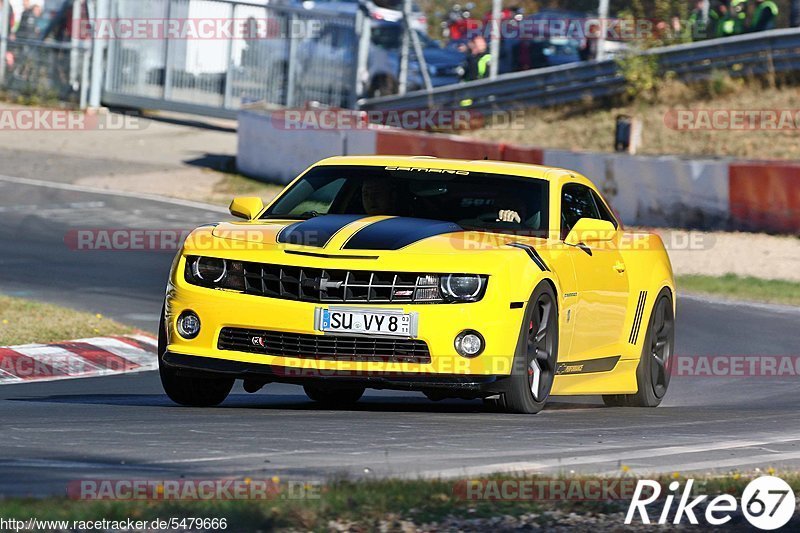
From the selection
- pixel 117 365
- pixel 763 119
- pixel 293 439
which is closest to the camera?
Answer: pixel 293 439

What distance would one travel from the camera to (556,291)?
803cm

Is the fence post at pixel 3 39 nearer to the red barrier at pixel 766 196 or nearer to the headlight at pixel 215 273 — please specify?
the red barrier at pixel 766 196

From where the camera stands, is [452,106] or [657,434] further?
[452,106]

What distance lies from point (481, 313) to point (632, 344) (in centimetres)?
209

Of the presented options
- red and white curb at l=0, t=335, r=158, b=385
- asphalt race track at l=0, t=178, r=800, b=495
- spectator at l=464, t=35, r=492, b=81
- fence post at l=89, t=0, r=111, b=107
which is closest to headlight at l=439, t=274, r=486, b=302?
asphalt race track at l=0, t=178, r=800, b=495

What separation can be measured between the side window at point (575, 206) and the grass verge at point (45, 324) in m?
4.20

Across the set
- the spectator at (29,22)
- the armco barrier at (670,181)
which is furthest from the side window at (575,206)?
the spectator at (29,22)

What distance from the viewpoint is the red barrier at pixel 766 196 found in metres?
18.3

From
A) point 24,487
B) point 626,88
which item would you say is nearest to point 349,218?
point 24,487

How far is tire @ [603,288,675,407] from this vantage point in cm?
952

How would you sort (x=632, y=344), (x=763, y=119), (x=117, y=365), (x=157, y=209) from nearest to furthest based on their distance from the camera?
(x=632, y=344), (x=117, y=365), (x=157, y=209), (x=763, y=119)

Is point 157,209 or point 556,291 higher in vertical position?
point 556,291

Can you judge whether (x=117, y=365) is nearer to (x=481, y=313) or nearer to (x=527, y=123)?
(x=481, y=313)

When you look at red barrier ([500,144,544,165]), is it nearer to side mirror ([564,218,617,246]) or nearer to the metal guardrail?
the metal guardrail
